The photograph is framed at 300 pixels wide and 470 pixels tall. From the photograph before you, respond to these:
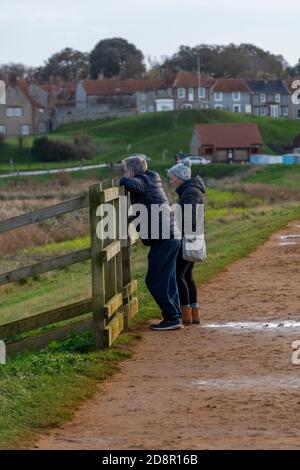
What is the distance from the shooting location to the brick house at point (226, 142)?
302ft

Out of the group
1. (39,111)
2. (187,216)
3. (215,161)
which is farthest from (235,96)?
(187,216)

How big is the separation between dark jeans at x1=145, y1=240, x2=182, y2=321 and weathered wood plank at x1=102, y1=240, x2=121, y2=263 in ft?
1.35

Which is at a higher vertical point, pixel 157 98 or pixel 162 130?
pixel 157 98

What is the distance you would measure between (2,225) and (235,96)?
394 ft

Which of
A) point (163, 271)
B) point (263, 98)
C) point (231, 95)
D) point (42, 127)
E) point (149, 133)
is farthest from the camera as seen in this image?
point (263, 98)

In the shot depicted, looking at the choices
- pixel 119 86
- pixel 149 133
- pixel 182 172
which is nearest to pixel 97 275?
pixel 182 172

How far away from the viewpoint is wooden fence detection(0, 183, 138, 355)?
11195 mm

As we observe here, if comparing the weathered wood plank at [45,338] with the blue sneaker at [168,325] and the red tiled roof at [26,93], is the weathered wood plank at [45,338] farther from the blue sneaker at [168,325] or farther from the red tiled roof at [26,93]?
the red tiled roof at [26,93]

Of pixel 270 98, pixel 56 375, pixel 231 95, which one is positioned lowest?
pixel 56 375

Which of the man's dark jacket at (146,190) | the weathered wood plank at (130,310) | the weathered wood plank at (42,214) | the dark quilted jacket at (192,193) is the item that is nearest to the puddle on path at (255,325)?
the weathered wood plank at (130,310)

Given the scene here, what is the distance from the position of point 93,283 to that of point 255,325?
2.55m

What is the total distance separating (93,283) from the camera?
11.3 metres

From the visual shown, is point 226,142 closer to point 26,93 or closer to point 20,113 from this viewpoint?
point 26,93
